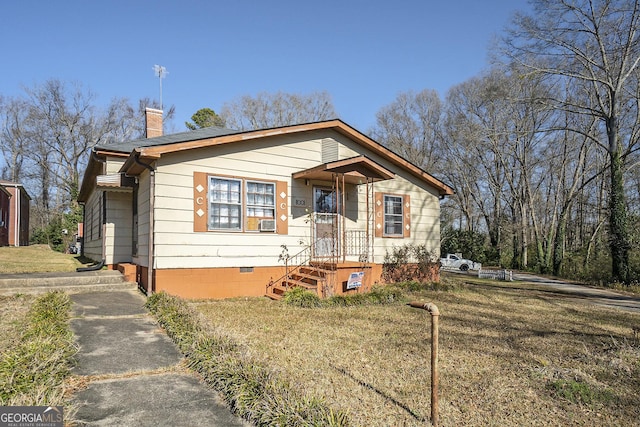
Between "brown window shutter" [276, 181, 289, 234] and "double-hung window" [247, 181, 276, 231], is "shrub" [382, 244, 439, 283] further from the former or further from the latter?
"double-hung window" [247, 181, 276, 231]

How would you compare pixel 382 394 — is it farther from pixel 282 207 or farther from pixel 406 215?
pixel 406 215

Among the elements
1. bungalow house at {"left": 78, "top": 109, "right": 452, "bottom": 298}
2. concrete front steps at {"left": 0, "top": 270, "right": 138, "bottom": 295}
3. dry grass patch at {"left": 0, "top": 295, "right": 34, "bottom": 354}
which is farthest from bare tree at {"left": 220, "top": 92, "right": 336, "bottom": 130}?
dry grass patch at {"left": 0, "top": 295, "right": 34, "bottom": 354}

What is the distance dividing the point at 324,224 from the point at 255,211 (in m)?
2.14

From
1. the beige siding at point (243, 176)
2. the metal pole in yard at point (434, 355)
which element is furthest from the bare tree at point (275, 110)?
the metal pole in yard at point (434, 355)

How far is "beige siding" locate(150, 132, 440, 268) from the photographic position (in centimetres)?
879

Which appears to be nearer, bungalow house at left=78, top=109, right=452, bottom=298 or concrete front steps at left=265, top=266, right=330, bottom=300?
bungalow house at left=78, top=109, right=452, bottom=298

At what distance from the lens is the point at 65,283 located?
876cm

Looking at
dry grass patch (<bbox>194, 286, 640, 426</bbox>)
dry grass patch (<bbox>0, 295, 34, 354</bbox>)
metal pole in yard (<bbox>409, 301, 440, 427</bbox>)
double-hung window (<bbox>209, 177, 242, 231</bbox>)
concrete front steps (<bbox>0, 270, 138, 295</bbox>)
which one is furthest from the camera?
double-hung window (<bbox>209, 177, 242, 231</bbox>)

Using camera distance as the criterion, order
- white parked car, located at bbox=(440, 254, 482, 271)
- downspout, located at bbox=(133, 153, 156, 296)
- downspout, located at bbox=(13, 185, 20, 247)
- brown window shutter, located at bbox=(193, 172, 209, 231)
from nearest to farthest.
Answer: downspout, located at bbox=(133, 153, 156, 296)
brown window shutter, located at bbox=(193, 172, 209, 231)
white parked car, located at bbox=(440, 254, 482, 271)
downspout, located at bbox=(13, 185, 20, 247)

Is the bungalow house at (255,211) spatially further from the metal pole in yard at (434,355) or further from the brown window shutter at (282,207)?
the metal pole in yard at (434,355)

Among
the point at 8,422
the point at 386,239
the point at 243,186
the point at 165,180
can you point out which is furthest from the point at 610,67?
the point at 8,422

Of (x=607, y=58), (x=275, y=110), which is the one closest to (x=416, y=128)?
(x=275, y=110)

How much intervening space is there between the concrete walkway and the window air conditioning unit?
395cm

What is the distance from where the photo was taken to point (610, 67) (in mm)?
15867
